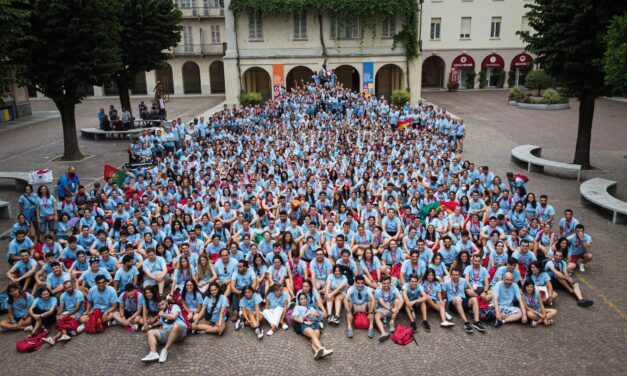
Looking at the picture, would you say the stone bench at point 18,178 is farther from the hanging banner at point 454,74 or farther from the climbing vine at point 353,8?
the hanging banner at point 454,74

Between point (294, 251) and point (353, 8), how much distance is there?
2990 cm

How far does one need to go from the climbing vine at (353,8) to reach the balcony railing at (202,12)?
53.2ft

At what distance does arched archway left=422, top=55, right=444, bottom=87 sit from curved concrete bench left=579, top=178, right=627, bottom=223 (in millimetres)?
41126

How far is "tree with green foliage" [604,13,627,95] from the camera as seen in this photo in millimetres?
13742

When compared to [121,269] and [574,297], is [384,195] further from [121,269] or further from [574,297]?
[121,269]

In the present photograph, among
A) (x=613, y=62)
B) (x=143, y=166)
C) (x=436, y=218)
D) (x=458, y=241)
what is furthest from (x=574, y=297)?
(x=143, y=166)

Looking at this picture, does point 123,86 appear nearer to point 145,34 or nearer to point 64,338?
point 145,34

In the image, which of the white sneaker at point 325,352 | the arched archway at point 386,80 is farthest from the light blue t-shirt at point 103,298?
the arched archway at point 386,80

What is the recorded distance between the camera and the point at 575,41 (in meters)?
18.4

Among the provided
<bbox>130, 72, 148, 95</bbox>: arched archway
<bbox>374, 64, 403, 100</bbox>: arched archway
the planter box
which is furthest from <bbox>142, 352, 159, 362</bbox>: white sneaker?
<bbox>130, 72, 148, 95</bbox>: arched archway

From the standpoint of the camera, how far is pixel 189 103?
47.5 meters

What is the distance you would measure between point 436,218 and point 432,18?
43.5 meters

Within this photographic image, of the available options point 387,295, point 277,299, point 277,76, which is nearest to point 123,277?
point 277,299

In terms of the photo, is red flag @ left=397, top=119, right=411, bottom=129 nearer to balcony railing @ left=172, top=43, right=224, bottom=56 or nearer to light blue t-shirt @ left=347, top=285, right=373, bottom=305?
light blue t-shirt @ left=347, top=285, right=373, bottom=305
